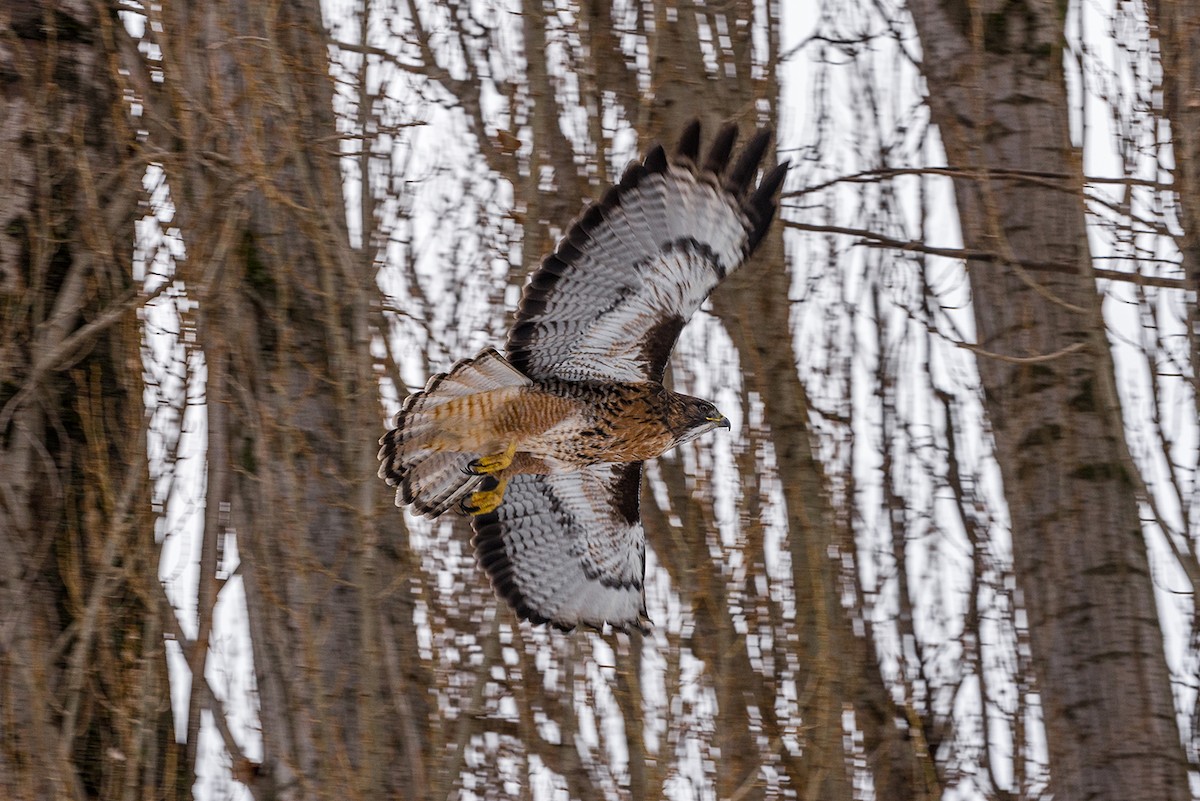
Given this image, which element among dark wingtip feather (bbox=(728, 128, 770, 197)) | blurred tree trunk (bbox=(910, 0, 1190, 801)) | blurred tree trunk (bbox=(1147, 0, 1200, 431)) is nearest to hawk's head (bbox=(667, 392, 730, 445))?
dark wingtip feather (bbox=(728, 128, 770, 197))

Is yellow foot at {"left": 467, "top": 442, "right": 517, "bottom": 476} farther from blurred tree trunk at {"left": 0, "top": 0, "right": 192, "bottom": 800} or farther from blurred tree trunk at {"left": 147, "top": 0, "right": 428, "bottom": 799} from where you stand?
blurred tree trunk at {"left": 0, "top": 0, "right": 192, "bottom": 800}

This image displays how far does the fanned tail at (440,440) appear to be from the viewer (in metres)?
5.15

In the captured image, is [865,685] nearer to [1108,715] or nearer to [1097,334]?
[1108,715]

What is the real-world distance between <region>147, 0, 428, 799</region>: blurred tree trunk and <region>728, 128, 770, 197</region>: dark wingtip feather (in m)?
1.39

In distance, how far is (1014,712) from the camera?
6.58m

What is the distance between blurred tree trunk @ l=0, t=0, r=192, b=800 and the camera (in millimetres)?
5418

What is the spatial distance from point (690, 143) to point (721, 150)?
0.10 m

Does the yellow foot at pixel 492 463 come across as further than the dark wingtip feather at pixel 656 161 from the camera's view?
Yes

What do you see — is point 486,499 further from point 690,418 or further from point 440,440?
point 690,418

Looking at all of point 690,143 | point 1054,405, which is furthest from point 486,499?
point 1054,405

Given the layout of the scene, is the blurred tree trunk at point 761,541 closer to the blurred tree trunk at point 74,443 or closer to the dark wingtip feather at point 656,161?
the dark wingtip feather at point 656,161

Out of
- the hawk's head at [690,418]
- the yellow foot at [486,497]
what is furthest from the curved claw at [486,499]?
the hawk's head at [690,418]

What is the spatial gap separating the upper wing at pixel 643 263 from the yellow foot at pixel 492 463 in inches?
12.5

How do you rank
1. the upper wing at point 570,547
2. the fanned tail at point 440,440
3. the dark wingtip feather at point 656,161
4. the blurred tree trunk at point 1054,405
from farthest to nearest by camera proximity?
the upper wing at point 570,547, the blurred tree trunk at point 1054,405, the fanned tail at point 440,440, the dark wingtip feather at point 656,161
